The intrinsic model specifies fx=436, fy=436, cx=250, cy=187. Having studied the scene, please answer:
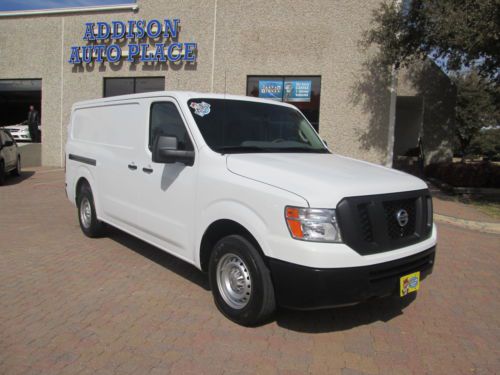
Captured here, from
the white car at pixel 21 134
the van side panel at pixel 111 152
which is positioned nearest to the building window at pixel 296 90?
the van side panel at pixel 111 152

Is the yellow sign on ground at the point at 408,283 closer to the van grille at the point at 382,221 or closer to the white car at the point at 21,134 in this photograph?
the van grille at the point at 382,221

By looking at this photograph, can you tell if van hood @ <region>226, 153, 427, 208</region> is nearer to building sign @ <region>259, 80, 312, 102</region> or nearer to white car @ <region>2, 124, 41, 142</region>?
building sign @ <region>259, 80, 312, 102</region>

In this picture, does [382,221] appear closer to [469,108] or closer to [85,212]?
[85,212]

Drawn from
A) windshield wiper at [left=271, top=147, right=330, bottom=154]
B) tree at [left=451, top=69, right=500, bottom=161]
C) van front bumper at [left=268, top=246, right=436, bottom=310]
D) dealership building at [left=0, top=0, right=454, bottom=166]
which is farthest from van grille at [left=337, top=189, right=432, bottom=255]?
→ tree at [left=451, top=69, right=500, bottom=161]

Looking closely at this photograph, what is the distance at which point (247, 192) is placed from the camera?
11.8ft

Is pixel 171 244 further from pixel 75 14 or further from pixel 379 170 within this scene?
pixel 75 14

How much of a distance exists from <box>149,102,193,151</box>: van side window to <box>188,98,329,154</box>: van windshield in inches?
8.0

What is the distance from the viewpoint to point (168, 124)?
15.5 feet

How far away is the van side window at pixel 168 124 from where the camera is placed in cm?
444

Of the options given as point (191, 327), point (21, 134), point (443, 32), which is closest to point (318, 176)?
point (191, 327)

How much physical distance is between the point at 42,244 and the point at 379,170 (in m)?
4.91

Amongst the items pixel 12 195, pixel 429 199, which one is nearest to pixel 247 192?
pixel 429 199

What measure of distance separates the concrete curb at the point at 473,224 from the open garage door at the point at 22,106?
16402mm

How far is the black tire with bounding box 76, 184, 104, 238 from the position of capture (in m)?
6.51
